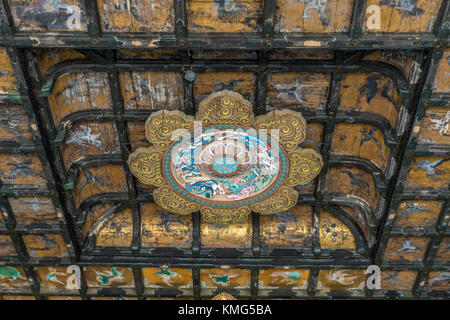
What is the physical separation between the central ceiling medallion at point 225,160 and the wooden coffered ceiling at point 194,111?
0.37 meters

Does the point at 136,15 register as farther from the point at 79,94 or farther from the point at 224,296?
the point at 224,296

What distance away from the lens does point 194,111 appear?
7.74 m

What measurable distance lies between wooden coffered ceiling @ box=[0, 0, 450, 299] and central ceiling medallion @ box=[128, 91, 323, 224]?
1.21 ft

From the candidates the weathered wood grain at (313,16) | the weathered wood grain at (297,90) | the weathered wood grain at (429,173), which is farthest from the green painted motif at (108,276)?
the weathered wood grain at (313,16)

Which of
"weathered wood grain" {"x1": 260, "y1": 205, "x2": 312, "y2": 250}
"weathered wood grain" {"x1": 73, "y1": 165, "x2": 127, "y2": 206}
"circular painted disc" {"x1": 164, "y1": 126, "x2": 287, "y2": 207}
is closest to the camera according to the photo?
"circular painted disc" {"x1": 164, "y1": 126, "x2": 287, "y2": 207}

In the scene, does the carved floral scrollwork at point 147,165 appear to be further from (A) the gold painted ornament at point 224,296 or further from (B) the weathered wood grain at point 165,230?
(A) the gold painted ornament at point 224,296

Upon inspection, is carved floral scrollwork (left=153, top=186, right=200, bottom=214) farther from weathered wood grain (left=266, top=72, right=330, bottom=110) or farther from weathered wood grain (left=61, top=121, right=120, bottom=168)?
weathered wood grain (left=266, top=72, right=330, bottom=110)

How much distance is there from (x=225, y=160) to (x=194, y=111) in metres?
1.07

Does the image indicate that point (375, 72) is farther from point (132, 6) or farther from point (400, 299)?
point (400, 299)

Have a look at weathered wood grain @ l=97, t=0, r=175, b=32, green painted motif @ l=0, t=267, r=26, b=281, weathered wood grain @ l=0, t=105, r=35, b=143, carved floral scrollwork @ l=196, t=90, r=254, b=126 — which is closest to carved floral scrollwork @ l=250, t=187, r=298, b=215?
carved floral scrollwork @ l=196, t=90, r=254, b=126

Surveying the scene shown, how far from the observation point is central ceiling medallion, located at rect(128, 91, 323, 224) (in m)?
7.52

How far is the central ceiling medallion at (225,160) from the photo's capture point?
752 centimetres

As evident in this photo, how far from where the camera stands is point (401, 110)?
7.25m

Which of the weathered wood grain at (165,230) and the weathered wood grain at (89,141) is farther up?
the weathered wood grain at (89,141)
